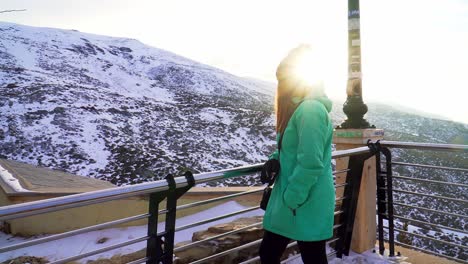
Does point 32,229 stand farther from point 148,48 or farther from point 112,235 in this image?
point 148,48

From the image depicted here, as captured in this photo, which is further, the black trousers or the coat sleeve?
the black trousers

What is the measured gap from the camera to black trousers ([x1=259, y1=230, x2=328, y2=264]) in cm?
241

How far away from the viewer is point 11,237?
6.55 metres

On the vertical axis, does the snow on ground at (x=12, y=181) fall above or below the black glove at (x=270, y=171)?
below

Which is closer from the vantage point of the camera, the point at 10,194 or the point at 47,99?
the point at 10,194

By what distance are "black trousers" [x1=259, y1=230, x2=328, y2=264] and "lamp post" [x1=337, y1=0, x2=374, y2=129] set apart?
7.30ft

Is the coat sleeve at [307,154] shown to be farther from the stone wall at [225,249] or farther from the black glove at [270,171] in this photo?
the stone wall at [225,249]

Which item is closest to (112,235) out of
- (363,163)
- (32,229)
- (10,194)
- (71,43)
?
(32,229)

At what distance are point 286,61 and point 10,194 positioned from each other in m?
6.20

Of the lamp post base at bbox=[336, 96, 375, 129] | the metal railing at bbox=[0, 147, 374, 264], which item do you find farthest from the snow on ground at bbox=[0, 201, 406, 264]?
the metal railing at bbox=[0, 147, 374, 264]

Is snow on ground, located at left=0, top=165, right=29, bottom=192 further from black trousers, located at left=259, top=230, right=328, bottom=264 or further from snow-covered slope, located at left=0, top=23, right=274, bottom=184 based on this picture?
black trousers, located at left=259, top=230, right=328, bottom=264

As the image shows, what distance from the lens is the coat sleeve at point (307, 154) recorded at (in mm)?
2162

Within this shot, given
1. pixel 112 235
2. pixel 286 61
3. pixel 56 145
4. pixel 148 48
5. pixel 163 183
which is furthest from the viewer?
pixel 148 48

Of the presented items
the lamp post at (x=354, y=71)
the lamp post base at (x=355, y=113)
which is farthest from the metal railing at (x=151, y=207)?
the lamp post at (x=354, y=71)
